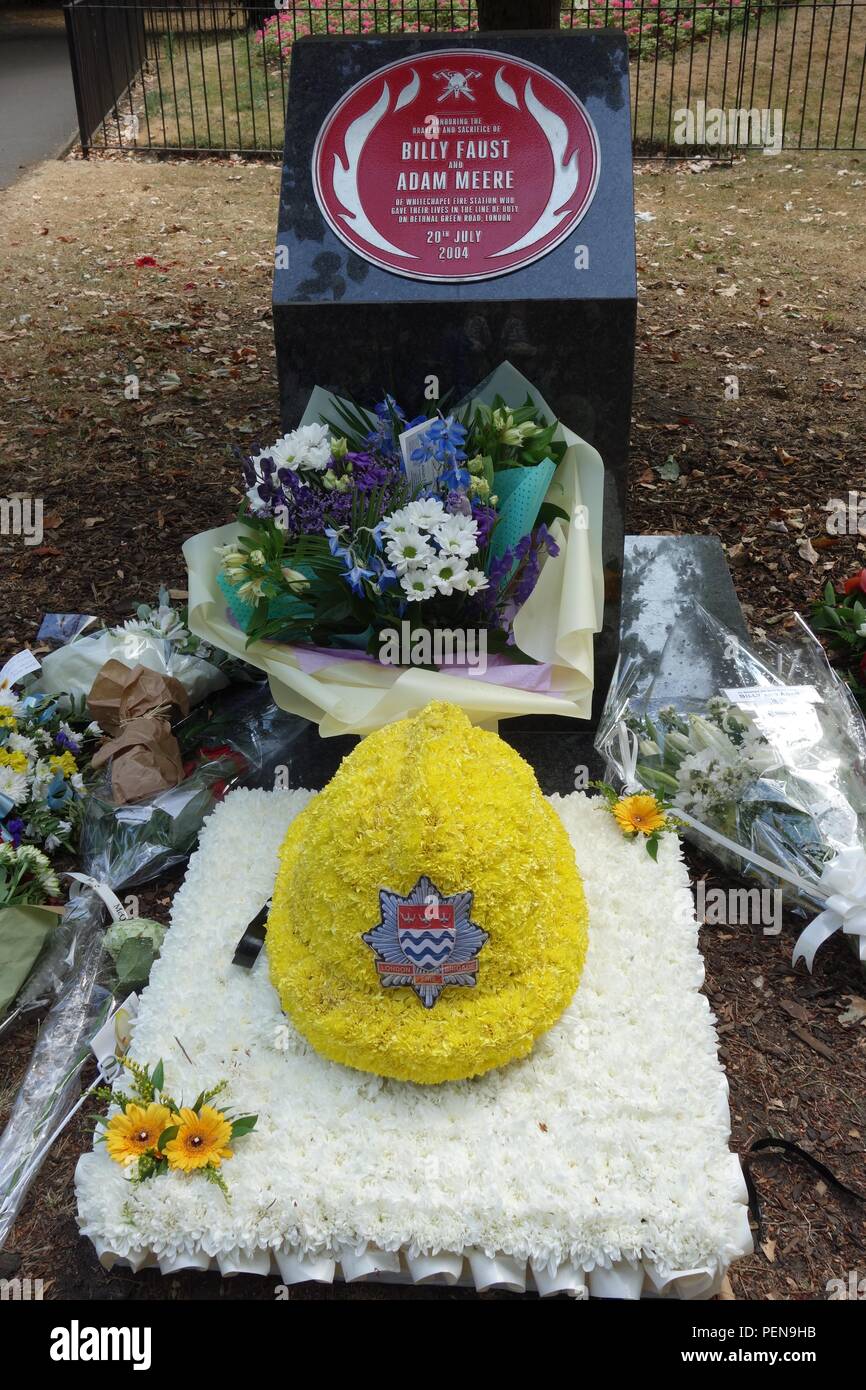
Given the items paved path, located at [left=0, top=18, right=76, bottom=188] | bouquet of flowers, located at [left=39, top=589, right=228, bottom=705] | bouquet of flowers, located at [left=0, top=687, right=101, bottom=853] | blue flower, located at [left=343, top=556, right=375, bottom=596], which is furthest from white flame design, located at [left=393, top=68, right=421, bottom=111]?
paved path, located at [left=0, top=18, right=76, bottom=188]

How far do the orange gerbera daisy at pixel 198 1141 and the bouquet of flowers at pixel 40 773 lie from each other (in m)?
1.30

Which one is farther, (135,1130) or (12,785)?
(12,785)

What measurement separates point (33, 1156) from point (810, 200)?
9.27 metres

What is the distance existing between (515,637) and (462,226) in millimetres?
1190

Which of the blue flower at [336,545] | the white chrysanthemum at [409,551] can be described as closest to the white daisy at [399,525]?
the white chrysanthemum at [409,551]

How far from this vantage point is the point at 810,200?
9.27 m

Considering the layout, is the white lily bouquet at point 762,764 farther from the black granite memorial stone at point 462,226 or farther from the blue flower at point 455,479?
the blue flower at point 455,479

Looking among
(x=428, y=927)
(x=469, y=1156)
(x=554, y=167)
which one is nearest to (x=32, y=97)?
(x=554, y=167)

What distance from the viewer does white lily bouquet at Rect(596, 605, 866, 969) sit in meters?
3.09

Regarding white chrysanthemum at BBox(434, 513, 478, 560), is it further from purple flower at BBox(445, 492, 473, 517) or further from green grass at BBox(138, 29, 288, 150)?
green grass at BBox(138, 29, 288, 150)

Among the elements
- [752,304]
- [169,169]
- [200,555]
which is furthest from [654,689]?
[169,169]

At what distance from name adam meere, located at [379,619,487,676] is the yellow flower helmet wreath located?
0.52 meters

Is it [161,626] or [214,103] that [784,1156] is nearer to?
[161,626]

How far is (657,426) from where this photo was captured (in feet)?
19.7
